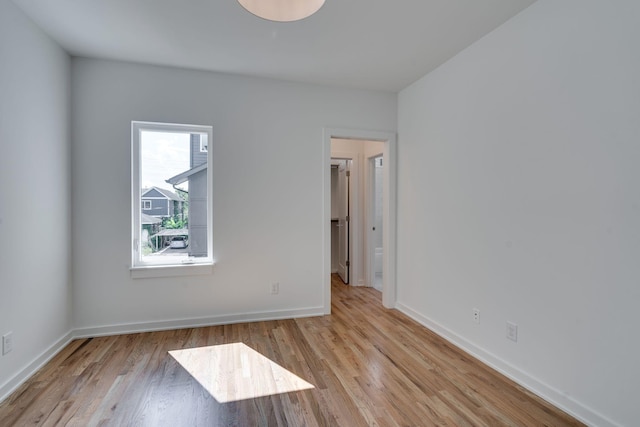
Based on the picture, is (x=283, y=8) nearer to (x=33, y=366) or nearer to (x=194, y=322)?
(x=194, y=322)

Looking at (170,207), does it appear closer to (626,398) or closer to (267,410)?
(267,410)

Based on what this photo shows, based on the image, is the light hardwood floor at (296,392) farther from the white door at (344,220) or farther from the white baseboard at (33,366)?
the white door at (344,220)

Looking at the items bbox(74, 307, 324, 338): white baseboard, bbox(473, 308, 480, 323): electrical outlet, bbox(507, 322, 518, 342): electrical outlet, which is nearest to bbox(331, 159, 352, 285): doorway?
bbox(74, 307, 324, 338): white baseboard

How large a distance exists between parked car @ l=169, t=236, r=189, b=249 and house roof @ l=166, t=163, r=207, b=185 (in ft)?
1.92

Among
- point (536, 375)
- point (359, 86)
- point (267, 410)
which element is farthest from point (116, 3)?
point (536, 375)

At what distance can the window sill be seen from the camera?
304cm

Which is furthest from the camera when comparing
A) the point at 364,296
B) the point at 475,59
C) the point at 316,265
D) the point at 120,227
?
the point at 364,296

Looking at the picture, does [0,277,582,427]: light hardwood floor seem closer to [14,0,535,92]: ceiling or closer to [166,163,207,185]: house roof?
[166,163,207,185]: house roof

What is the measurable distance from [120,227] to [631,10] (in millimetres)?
4025

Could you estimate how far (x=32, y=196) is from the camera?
7.64ft

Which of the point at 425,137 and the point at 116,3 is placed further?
the point at 425,137

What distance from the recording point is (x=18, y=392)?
206cm

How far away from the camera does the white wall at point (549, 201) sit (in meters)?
1.65

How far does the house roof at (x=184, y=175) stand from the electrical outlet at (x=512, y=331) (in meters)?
3.15
